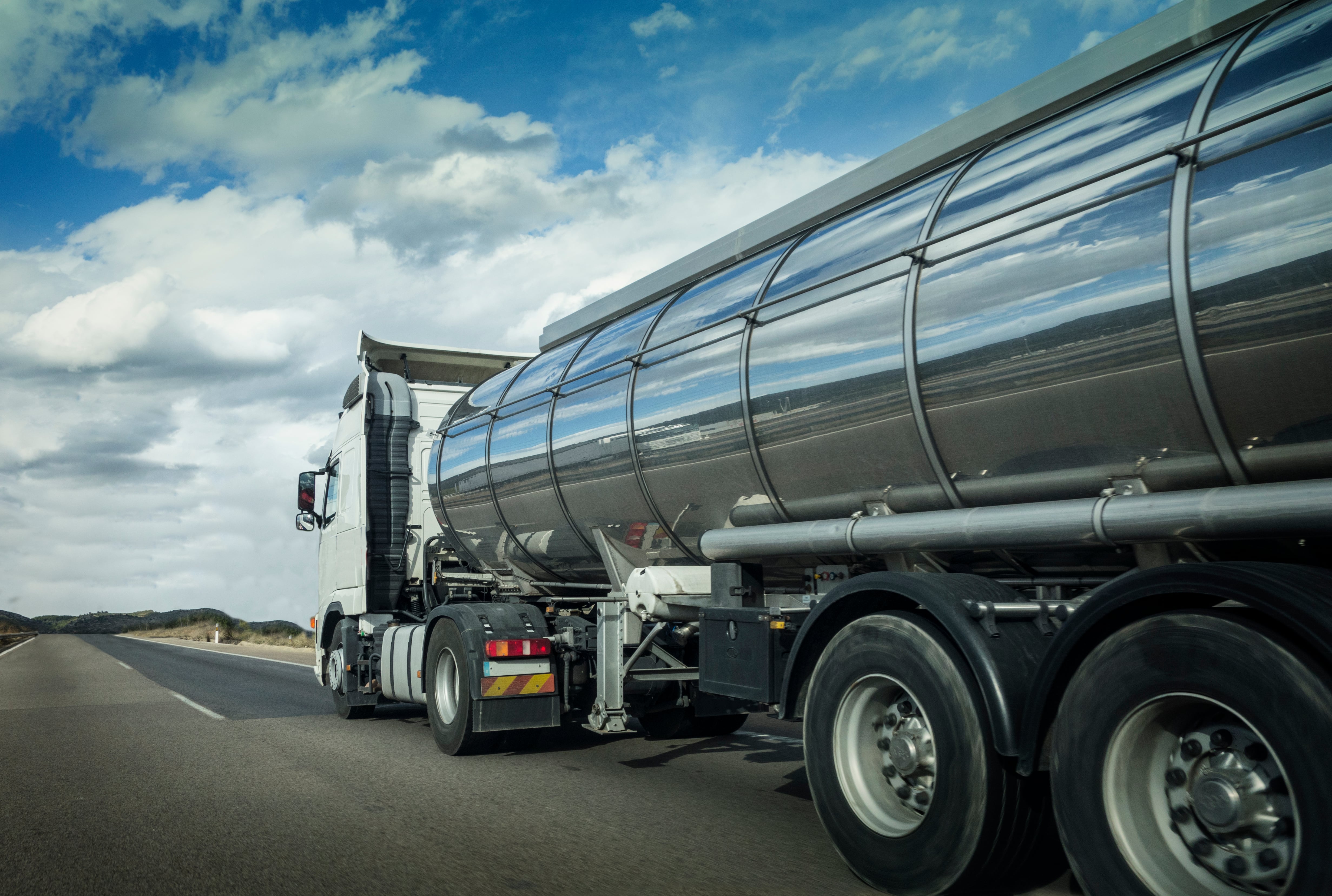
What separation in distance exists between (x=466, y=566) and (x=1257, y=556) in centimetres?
832

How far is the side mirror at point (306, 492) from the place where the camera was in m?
12.8

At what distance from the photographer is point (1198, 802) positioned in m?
3.08

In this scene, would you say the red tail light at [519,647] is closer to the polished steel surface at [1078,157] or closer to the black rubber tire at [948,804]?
the black rubber tire at [948,804]

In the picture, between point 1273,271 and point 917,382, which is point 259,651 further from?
point 1273,271

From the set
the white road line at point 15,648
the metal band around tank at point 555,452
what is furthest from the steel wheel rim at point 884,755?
the white road line at point 15,648

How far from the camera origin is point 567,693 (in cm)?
841

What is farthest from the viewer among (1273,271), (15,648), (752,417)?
(15,648)

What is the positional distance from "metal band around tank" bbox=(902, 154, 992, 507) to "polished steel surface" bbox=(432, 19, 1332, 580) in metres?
0.01

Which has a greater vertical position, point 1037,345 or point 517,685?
point 1037,345

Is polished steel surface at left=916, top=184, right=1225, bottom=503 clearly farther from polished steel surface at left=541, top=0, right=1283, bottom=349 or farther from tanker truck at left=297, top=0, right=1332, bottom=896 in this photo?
polished steel surface at left=541, top=0, right=1283, bottom=349

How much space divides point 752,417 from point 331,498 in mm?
8397

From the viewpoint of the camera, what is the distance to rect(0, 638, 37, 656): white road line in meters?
39.5

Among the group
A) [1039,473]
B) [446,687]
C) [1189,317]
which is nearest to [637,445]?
[1039,473]

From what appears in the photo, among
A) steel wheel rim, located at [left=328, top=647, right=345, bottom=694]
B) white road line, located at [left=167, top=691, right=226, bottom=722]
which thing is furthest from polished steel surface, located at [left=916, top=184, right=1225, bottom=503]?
white road line, located at [left=167, top=691, right=226, bottom=722]
